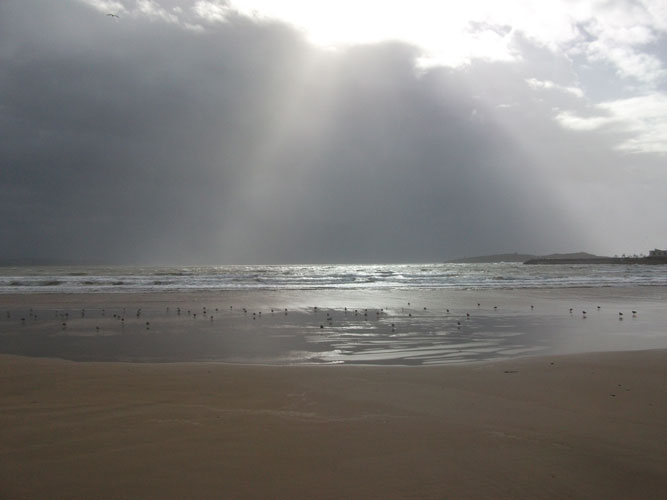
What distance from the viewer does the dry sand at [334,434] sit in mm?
4074

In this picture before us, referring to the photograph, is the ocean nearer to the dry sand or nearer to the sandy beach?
the sandy beach

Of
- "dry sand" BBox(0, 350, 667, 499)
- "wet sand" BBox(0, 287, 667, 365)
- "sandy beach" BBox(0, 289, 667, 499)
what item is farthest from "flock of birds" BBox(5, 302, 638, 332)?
"dry sand" BBox(0, 350, 667, 499)

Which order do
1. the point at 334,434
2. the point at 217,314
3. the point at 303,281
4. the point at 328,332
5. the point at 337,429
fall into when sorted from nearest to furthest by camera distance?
the point at 334,434 < the point at 337,429 < the point at 328,332 < the point at 217,314 < the point at 303,281

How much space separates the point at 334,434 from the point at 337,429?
160mm

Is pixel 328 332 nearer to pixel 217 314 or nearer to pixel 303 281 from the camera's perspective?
pixel 217 314

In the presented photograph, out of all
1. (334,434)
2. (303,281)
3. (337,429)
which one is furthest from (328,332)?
(303,281)

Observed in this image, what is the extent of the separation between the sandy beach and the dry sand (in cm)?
2

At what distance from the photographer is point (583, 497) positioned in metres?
3.90

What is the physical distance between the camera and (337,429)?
5.35 m

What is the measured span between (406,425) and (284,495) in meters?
2.02

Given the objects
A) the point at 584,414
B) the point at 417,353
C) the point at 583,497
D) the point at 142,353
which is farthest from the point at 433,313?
the point at 583,497

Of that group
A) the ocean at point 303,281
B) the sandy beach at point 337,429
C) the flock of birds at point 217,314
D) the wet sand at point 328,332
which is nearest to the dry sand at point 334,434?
the sandy beach at point 337,429

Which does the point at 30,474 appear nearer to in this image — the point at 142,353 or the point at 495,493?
the point at 495,493

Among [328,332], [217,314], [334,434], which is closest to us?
[334,434]
